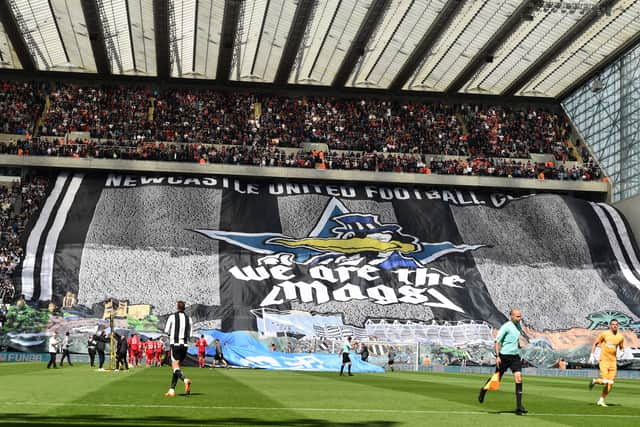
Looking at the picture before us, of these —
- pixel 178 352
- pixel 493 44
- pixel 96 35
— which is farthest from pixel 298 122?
pixel 178 352

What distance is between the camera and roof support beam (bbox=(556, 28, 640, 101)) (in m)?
58.9

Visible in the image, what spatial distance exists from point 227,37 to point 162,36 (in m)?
4.40

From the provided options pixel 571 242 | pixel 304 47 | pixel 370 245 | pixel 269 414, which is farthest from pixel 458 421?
pixel 304 47

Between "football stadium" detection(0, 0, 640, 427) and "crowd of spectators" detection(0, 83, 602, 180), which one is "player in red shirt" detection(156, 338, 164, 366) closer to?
"football stadium" detection(0, 0, 640, 427)

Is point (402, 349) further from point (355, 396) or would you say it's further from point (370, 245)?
point (355, 396)

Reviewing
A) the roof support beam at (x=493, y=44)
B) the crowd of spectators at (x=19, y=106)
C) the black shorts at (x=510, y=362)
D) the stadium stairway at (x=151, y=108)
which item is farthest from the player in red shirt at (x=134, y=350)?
the roof support beam at (x=493, y=44)

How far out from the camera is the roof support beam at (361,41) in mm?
53938

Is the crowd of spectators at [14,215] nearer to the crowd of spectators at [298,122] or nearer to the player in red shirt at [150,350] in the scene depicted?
the crowd of spectators at [298,122]

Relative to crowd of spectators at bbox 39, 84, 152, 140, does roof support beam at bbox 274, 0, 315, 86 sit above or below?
above

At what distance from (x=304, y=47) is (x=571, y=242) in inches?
908

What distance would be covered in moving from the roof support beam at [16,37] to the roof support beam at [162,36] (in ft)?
29.9

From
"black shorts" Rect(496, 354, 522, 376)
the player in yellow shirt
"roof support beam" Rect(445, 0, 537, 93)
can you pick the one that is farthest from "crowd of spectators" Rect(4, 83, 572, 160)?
"black shorts" Rect(496, 354, 522, 376)

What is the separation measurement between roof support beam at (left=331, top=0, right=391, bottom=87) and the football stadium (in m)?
0.20

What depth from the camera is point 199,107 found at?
67312 mm
